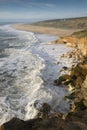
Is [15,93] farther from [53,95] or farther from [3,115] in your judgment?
[3,115]

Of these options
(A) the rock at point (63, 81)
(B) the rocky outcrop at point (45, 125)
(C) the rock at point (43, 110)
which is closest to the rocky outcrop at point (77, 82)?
(A) the rock at point (63, 81)

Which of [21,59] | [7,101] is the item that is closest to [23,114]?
[7,101]

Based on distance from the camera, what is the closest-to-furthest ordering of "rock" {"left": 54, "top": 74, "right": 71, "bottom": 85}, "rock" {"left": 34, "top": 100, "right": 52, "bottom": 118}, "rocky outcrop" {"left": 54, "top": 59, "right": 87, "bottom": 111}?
"rock" {"left": 34, "top": 100, "right": 52, "bottom": 118}, "rocky outcrop" {"left": 54, "top": 59, "right": 87, "bottom": 111}, "rock" {"left": 54, "top": 74, "right": 71, "bottom": 85}

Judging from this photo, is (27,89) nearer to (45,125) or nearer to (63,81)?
(63,81)

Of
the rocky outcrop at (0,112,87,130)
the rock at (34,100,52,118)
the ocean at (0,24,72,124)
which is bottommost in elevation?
the ocean at (0,24,72,124)

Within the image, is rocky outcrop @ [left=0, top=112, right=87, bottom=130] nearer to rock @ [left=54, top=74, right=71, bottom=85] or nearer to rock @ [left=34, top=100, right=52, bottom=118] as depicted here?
rock @ [left=34, top=100, right=52, bottom=118]

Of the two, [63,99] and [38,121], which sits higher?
[38,121]

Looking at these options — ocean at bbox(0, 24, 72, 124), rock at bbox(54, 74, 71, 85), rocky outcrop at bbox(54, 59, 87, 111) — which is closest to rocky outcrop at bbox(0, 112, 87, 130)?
ocean at bbox(0, 24, 72, 124)

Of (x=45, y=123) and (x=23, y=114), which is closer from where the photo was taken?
(x=45, y=123)

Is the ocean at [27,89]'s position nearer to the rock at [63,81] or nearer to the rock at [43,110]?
the rock at [43,110]

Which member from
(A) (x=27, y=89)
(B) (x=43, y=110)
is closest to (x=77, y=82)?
(A) (x=27, y=89)

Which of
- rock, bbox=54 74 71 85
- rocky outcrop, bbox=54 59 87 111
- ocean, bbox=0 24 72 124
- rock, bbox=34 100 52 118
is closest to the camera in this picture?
rock, bbox=34 100 52 118
